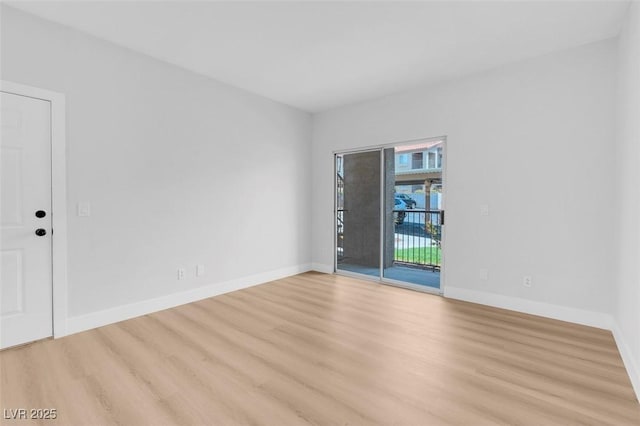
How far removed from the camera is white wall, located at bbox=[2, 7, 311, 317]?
278 cm

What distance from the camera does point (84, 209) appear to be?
9.38 feet

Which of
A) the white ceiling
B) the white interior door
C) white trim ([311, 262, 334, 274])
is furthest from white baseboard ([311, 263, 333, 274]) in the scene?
the white interior door

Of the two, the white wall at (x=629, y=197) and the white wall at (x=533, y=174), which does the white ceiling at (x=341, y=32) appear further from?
the white wall at (x=629, y=197)

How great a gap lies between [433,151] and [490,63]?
116 cm

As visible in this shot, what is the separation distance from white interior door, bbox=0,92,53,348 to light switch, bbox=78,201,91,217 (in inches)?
8.5

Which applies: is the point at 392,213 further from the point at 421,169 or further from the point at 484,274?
the point at 484,274

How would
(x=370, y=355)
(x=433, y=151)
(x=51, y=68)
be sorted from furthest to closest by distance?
1. (x=433, y=151)
2. (x=51, y=68)
3. (x=370, y=355)

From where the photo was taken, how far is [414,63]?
3.39 metres

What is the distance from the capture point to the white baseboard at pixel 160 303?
2848 mm

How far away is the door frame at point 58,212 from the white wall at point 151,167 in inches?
2.1

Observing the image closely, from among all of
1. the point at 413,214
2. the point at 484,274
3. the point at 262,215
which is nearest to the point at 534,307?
the point at 484,274

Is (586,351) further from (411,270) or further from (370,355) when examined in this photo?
(411,270)

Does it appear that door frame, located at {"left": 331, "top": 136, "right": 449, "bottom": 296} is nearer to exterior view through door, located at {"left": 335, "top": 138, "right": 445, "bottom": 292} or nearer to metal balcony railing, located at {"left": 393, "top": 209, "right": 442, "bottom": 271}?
exterior view through door, located at {"left": 335, "top": 138, "right": 445, "bottom": 292}

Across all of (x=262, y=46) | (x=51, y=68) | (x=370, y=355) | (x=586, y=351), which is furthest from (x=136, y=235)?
(x=586, y=351)
